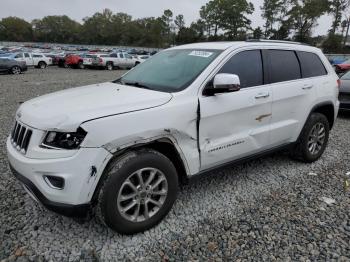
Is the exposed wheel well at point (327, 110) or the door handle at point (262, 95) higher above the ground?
the door handle at point (262, 95)

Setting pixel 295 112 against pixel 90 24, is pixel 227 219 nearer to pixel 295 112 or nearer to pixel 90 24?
pixel 295 112

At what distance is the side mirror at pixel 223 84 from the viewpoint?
10.0 ft

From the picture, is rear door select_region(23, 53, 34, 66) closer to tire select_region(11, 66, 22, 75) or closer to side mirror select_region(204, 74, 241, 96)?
tire select_region(11, 66, 22, 75)

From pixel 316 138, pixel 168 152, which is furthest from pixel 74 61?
pixel 168 152

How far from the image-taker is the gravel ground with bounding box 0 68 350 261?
279cm

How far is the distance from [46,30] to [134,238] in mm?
134801

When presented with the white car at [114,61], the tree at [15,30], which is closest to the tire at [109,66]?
the white car at [114,61]

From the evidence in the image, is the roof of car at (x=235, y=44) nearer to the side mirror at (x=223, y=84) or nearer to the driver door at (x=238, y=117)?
the driver door at (x=238, y=117)

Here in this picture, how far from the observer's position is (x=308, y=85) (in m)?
4.39

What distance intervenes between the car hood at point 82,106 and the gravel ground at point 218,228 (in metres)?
1.08

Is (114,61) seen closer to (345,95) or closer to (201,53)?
(345,95)

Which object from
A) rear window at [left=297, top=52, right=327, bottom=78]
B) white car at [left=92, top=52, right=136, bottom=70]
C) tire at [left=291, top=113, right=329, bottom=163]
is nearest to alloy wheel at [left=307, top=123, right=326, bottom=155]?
tire at [left=291, top=113, right=329, bottom=163]

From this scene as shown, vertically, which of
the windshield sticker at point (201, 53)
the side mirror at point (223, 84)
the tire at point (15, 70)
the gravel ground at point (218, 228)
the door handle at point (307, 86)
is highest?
the windshield sticker at point (201, 53)

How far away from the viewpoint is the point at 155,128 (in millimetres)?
2812
